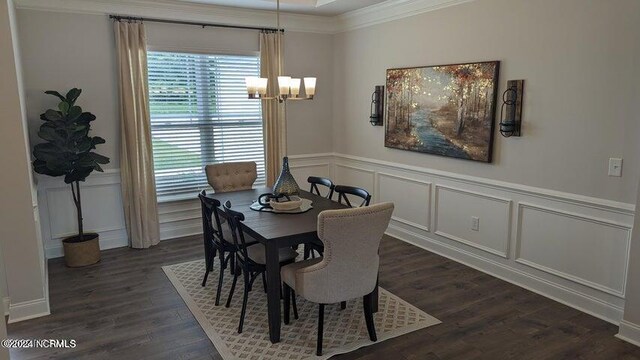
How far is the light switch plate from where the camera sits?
10.2 ft

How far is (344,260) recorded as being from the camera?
2.74m

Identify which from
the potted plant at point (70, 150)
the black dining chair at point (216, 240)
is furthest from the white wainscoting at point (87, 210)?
the black dining chair at point (216, 240)

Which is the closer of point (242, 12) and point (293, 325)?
point (293, 325)

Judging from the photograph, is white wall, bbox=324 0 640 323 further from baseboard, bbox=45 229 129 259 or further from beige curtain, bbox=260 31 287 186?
baseboard, bbox=45 229 129 259

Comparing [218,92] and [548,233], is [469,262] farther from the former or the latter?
[218,92]

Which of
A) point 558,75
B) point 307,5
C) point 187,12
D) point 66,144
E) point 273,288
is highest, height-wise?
point 307,5

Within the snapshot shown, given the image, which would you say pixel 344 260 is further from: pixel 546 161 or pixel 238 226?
pixel 546 161

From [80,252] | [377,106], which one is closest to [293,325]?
[80,252]

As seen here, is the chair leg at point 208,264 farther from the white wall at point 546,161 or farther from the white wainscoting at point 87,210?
the white wall at point 546,161

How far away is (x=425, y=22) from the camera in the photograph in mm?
4598

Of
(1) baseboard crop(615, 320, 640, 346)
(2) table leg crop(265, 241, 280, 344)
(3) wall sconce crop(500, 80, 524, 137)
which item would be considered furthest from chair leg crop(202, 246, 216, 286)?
(1) baseboard crop(615, 320, 640, 346)

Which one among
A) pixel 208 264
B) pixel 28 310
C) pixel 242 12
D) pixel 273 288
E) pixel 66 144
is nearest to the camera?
pixel 273 288

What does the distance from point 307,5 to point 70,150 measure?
3074mm

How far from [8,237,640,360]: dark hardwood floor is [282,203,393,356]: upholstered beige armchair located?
42cm
